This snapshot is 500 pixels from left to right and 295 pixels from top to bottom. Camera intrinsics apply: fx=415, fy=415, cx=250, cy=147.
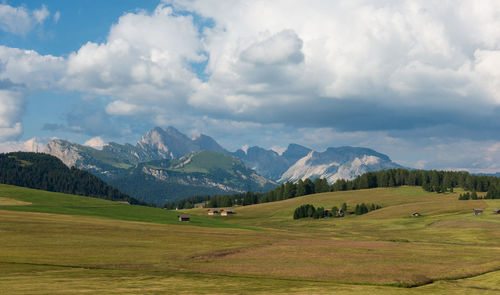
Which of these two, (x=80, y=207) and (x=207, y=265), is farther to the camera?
(x=80, y=207)

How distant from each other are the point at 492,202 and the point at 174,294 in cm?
20102

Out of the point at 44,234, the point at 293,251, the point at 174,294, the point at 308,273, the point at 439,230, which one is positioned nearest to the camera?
the point at 174,294

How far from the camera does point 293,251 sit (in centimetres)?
7794

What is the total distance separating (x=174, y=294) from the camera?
3941 cm

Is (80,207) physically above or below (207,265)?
above

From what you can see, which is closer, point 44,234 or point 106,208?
point 44,234

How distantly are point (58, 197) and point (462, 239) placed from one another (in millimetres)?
155938

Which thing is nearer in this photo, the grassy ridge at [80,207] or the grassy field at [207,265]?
the grassy field at [207,265]

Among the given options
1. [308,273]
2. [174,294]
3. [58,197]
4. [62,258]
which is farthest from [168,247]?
[58,197]

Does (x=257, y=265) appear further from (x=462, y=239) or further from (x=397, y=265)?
(x=462, y=239)

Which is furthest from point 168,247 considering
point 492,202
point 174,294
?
point 492,202

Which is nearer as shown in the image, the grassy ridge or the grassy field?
the grassy field

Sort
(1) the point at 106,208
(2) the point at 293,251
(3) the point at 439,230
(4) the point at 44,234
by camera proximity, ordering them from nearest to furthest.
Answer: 1. (2) the point at 293,251
2. (4) the point at 44,234
3. (3) the point at 439,230
4. (1) the point at 106,208

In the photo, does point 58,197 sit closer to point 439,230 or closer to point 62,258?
point 62,258
